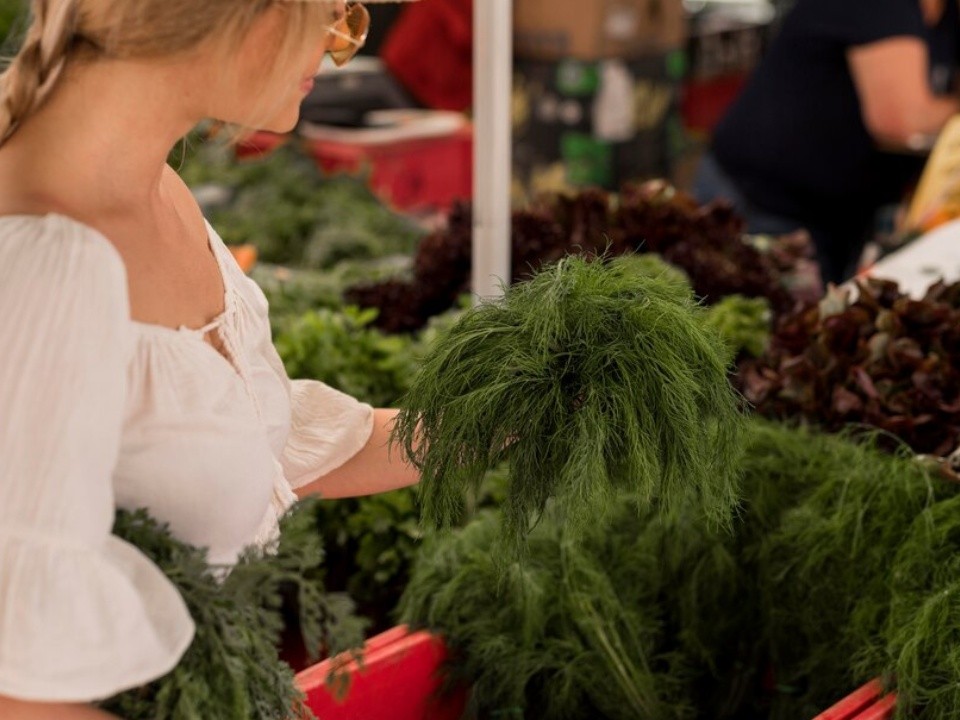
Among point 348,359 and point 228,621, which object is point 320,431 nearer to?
point 228,621

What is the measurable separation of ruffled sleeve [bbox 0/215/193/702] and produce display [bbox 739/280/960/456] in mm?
1226

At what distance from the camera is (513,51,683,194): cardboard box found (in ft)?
17.9

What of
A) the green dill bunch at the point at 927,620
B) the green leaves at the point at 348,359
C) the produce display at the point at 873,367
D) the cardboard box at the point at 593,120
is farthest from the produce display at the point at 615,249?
the cardboard box at the point at 593,120

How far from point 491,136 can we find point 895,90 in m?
2.07

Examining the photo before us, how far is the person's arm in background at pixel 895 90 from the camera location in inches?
139

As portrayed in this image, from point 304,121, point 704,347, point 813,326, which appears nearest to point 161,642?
point 704,347

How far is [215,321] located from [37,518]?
27cm

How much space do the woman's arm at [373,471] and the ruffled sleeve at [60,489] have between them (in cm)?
46

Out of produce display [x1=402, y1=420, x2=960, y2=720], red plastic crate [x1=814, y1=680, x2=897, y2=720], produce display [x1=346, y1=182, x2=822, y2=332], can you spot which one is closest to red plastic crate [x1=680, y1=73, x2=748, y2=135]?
produce display [x1=346, y1=182, x2=822, y2=332]

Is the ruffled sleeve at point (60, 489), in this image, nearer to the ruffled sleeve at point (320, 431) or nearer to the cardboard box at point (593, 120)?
the ruffled sleeve at point (320, 431)

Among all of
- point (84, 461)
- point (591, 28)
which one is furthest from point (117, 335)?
point (591, 28)

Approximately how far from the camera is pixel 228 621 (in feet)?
3.25

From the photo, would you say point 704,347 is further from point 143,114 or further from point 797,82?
point 797,82

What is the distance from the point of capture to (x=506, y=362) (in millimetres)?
1213
